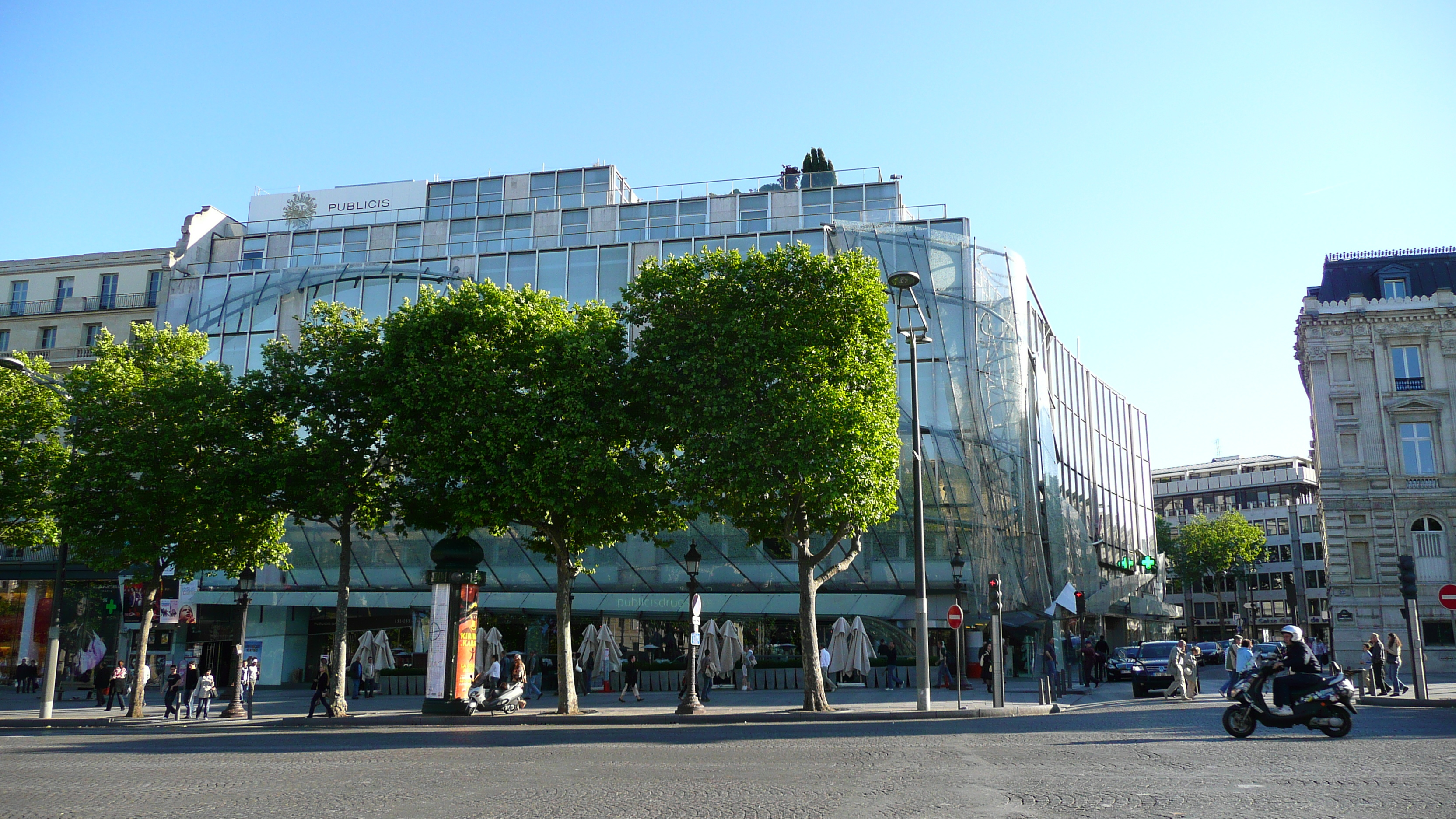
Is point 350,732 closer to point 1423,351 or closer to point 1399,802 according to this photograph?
point 1399,802

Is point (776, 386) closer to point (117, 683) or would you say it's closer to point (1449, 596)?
point (1449, 596)

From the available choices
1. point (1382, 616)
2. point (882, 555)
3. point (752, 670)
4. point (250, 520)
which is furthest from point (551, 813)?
point (1382, 616)

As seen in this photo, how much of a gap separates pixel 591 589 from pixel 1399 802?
34.7 m

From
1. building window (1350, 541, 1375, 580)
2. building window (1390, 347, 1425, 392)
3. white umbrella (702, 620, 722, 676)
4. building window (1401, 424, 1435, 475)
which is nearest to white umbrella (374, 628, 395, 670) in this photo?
white umbrella (702, 620, 722, 676)

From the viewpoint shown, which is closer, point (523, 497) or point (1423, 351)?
point (523, 497)

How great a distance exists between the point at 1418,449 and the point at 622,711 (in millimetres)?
35958

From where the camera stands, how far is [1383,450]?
4362cm

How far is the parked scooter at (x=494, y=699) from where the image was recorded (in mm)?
24984

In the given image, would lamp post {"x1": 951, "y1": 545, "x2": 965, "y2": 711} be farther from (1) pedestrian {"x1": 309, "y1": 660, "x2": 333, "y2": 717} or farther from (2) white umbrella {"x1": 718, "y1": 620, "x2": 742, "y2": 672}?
(1) pedestrian {"x1": 309, "y1": 660, "x2": 333, "y2": 717}

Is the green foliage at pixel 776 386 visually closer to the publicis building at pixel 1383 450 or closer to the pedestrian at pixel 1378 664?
the pedestrian at pixel 1378 664

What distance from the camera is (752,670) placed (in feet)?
116

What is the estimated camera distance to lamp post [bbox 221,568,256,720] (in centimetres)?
2714

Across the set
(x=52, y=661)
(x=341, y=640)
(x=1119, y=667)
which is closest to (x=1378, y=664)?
(x=1119, y=667)

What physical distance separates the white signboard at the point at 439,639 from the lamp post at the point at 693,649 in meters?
5.57
